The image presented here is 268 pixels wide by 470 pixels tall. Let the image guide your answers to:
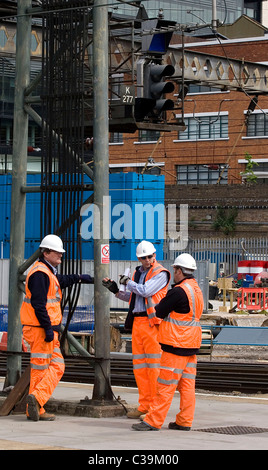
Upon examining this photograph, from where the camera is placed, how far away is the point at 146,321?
10.9m

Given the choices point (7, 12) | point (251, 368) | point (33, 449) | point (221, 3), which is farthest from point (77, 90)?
point (221, 3)

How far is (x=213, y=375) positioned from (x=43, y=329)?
5061 millimetres

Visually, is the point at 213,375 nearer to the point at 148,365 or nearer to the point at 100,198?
the point at 148,365

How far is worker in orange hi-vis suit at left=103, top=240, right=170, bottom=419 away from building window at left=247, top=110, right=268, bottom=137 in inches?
1991

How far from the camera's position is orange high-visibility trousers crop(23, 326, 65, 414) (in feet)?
34.7

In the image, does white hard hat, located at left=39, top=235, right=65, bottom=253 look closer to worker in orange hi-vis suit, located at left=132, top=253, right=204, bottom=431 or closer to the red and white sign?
the red and white sign

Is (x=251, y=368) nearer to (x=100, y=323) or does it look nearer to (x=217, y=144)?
(x=100, y=323)

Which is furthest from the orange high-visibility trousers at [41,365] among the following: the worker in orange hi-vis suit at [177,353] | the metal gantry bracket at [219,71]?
the metal gantry bracket at [219,71]

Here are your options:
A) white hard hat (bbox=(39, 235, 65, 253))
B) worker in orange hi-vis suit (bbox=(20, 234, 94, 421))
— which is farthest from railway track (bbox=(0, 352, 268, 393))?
white hard hat (bbox=(39, 235, 65, 253))

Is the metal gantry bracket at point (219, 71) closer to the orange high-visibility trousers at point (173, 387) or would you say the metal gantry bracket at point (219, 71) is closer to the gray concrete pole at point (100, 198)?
the gray concrete pole at point (100, 198)

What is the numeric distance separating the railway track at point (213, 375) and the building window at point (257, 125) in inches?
1774

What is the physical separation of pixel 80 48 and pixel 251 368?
682cm

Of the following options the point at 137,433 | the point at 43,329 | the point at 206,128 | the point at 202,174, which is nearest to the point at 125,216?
the point at 43,329

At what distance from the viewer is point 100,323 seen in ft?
36.8
